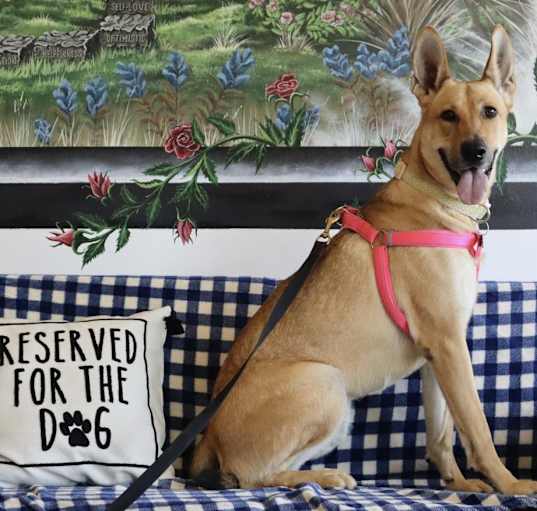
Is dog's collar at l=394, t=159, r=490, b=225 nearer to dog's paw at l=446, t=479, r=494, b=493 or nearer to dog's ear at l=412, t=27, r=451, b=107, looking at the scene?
dog's ear at l=412, t=27, r=451, b=107

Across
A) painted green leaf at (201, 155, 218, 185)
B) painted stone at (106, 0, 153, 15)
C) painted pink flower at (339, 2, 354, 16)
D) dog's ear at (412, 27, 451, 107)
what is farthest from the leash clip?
painted stone at (106, 0, 153, 15)

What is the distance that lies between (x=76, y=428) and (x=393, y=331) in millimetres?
887

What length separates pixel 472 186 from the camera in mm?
1987

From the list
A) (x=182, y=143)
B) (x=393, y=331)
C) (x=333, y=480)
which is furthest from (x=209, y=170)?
(x=333, y=480)

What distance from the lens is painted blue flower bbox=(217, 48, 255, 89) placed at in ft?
8.16

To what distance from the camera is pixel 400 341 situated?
2064 millimetres

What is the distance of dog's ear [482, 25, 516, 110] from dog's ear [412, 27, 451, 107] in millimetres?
115

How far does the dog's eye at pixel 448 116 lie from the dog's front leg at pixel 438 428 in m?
0.69

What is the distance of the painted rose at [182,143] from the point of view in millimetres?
→ 2516

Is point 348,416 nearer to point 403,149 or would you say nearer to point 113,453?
point 113,453

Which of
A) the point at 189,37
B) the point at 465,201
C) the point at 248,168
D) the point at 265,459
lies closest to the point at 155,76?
the point at 189,37

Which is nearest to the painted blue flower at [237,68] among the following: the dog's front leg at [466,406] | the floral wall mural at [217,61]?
the floral wall mural at [217,61]

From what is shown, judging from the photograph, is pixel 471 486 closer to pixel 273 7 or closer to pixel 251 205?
pixel 251 205

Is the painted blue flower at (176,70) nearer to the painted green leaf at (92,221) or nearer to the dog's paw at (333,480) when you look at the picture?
the painted green leaf at (92,221)
